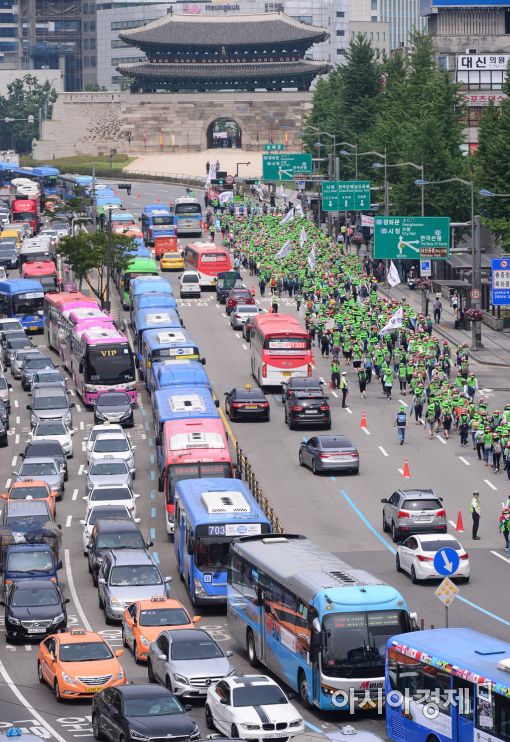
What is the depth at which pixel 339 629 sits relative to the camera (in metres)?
32.8

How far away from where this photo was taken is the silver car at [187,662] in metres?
34.2

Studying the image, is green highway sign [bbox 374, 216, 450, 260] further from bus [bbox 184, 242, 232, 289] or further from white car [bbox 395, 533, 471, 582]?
white car [bbox 395, 533, 471, 582]

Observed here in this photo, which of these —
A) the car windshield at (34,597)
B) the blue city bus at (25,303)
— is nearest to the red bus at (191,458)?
the car windshield at (34,597)

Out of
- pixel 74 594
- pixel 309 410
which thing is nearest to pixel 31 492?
pixel 74 594

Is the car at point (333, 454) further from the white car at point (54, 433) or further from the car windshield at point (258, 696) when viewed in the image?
the car windshield at point (258, 696)

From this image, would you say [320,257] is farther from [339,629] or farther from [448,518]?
[339,629]

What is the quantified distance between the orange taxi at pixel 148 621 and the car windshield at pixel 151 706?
6.89m

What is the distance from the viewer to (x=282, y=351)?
70938mm

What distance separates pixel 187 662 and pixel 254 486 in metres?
20.7

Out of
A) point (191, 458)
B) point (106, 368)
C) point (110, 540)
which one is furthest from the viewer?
point (106, 368)

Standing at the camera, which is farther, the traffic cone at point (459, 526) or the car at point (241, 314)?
the car at point (241, 314)

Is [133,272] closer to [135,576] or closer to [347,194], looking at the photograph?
[347,194]

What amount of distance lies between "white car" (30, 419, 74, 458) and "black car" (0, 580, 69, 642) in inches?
847

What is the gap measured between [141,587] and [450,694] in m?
15.4
